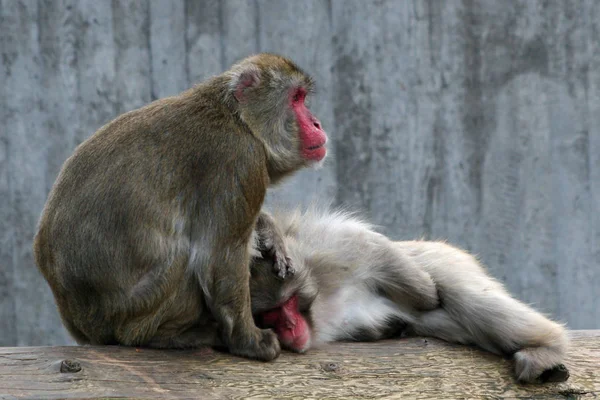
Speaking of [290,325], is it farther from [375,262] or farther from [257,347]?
[375,262]

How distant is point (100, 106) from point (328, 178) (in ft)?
6.73

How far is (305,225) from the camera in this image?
199 inches

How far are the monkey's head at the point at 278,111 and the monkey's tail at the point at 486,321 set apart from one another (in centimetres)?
94

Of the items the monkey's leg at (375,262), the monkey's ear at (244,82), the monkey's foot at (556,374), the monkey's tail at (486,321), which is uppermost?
the monkey's ear at (244,82)

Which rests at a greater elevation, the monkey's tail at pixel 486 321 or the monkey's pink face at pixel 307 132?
the monkey's pink face at pixel 307 132

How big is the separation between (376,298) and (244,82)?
4.25 feet

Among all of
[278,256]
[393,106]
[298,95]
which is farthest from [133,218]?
[393,106]

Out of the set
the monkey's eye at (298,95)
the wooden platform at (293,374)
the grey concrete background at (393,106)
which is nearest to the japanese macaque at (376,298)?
the wooden platform at (293,374)

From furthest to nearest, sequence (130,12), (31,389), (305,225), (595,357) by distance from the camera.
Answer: (130,12)
(305,225)
(595,357)
(31,389)

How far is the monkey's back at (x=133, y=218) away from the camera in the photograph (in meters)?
4.18

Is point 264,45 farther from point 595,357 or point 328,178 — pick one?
point 595,357

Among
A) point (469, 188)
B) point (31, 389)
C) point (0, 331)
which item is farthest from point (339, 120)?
point (31, 389)

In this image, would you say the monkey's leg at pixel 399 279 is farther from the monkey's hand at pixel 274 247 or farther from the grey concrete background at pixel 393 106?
the grey concrete background at pixel 393 106

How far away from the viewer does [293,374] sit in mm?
4250
